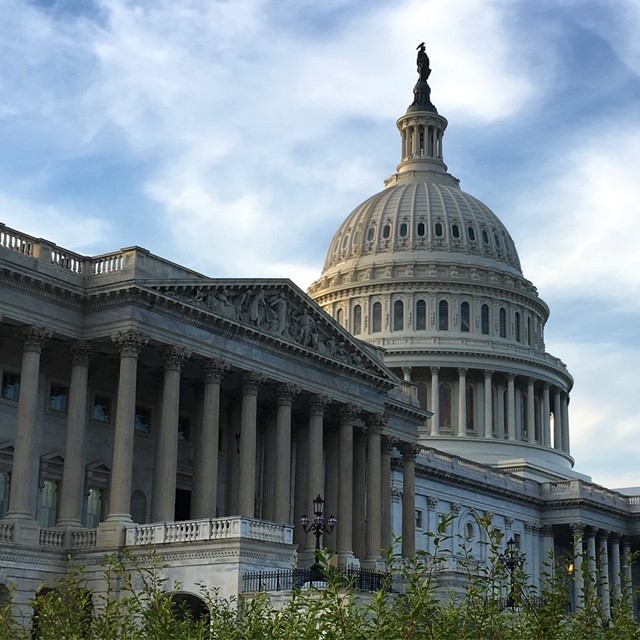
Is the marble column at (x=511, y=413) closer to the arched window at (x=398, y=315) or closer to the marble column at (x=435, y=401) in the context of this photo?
the marble column at (x=435, y=401)

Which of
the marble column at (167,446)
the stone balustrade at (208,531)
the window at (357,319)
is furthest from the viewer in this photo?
the window at (357,319)

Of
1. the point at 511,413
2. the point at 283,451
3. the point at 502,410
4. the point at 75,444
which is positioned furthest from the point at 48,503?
the point at 511,413

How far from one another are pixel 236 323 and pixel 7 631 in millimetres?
38168

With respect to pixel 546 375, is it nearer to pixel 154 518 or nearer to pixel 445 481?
pixel 445 481

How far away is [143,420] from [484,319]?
74.8 m

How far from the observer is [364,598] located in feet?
167

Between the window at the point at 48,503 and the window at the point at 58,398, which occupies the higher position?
the window at the point at 58,398

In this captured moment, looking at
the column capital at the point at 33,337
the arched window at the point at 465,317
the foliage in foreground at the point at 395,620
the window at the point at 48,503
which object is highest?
the arched window at the point at 465,317

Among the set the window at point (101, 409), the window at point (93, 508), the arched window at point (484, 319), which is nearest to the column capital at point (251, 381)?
the window at point (101, 409)

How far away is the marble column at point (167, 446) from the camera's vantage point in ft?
189

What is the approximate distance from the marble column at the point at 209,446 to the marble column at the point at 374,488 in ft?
42.6

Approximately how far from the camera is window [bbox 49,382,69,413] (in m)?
59.3

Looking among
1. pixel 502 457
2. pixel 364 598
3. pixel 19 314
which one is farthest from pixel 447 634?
pixel 502 457

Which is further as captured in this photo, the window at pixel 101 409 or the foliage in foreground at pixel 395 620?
the window at pixel 101 409
